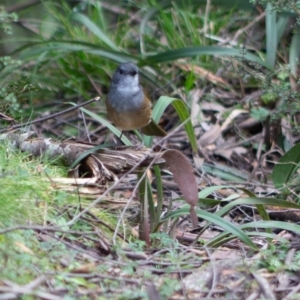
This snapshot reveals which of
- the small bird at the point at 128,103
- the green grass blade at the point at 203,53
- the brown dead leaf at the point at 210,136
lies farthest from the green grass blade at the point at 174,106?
the brown dead leaf at the point at 210,136

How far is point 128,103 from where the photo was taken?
4.24 metres

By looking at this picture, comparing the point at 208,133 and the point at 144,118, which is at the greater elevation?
the point at 144,118

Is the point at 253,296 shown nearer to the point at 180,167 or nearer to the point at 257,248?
the point at 257,248

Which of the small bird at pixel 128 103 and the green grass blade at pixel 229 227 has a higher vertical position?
the small bird at pixel 128 103

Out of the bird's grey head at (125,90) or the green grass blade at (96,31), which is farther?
the green grass blade at (96,31)

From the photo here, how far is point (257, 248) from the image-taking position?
11.0 ft

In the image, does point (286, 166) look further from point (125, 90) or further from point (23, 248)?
point (23, 248)

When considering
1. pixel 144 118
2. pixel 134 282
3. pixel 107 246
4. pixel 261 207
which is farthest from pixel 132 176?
pixel 134 282

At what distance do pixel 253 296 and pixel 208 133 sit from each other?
298 centimetres

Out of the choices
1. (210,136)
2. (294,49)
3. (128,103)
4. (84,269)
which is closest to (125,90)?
(128,103)

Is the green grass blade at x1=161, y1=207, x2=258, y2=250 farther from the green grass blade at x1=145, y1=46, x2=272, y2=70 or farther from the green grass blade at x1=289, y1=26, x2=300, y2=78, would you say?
the green grass blade at x1=289, y1=26, x2=300, y2=78

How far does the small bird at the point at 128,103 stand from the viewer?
13.6 feet

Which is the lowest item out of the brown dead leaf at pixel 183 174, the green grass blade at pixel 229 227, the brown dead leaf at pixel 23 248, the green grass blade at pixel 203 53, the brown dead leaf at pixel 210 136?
the brown dead leaf at pixel 210 136

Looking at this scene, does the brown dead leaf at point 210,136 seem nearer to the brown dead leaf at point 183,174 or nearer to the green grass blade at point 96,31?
the green grass blade at point 96,31
